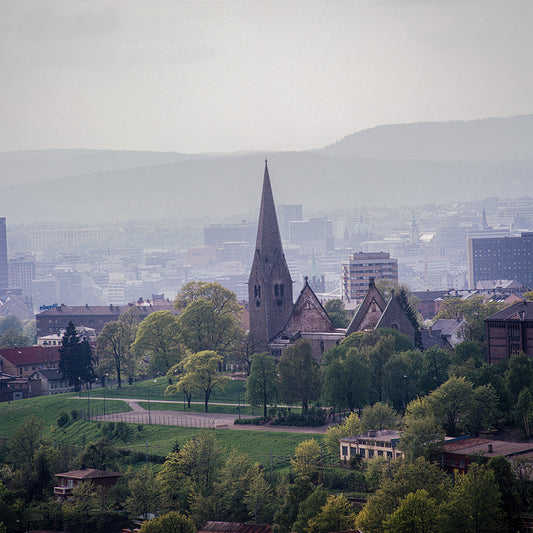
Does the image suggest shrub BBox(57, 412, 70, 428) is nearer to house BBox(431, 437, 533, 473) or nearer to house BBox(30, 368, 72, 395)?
house BBox(30, 368, 72, 395)

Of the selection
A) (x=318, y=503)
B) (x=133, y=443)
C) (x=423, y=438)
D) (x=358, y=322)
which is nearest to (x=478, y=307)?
(x=358, y=322)

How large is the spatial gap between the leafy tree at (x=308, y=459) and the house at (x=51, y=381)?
2258 inches

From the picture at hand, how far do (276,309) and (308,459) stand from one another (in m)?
45.3

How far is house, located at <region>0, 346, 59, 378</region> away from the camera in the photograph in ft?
481

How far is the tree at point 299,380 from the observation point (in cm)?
10650

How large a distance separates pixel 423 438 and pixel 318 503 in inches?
431

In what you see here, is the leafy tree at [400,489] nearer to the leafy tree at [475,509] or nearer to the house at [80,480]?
the leafy tree at [475,509]

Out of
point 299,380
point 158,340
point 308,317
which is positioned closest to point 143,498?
point 299,380

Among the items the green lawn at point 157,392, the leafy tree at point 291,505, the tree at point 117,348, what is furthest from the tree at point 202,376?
the leafy tree at point 291,505

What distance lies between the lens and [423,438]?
3317 inches

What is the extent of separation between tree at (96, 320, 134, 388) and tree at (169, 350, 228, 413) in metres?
17.3

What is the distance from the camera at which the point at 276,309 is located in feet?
431

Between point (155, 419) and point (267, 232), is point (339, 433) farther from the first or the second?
point (267, 232)

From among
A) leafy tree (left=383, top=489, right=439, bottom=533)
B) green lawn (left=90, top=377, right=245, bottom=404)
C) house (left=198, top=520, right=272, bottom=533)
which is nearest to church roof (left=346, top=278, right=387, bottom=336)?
green lawn (left=90, top=377, right=245, bottom=404)
